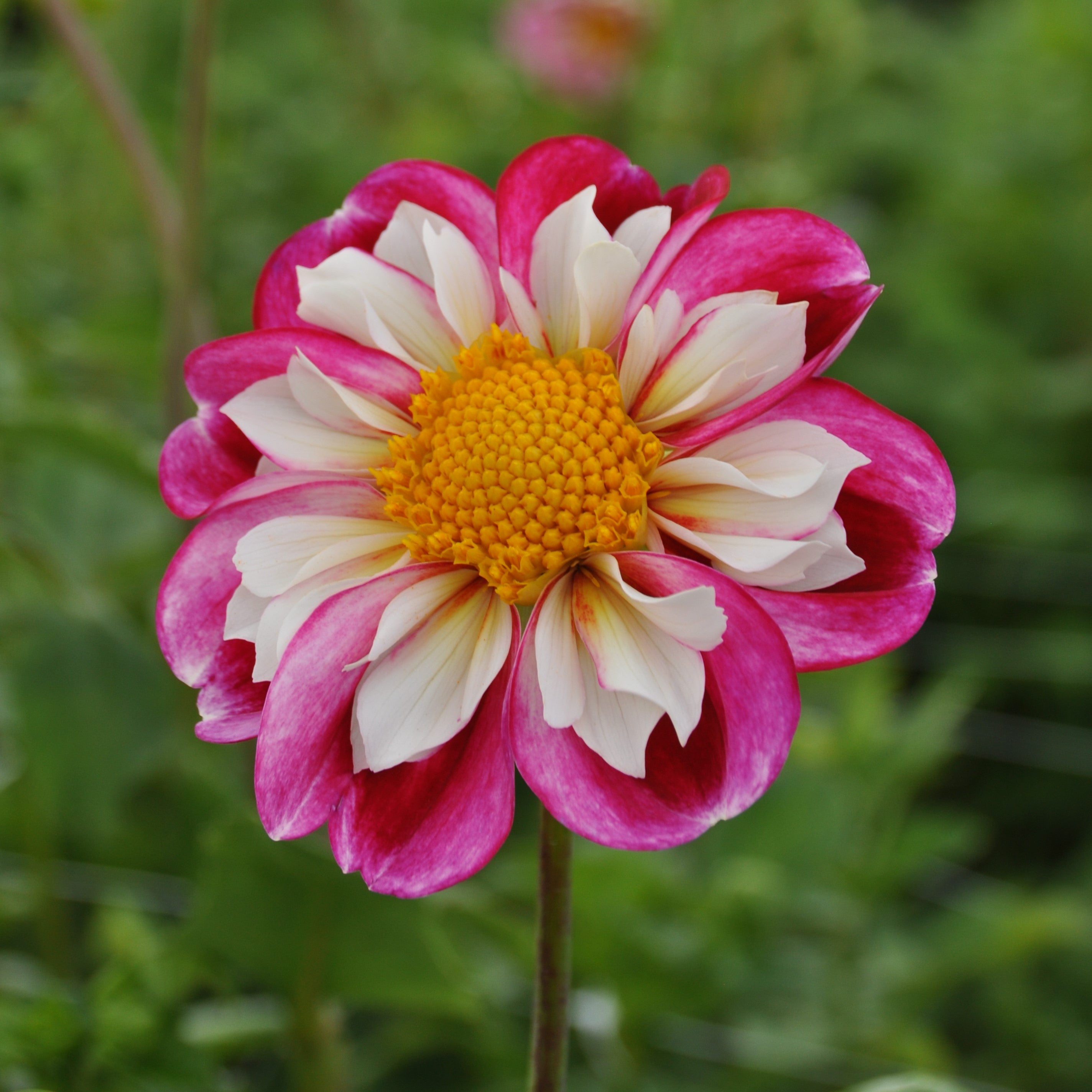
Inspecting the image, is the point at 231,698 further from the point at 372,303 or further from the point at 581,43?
the point at 581,43

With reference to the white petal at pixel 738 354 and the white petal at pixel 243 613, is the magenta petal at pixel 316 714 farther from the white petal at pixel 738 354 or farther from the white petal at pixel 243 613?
the white petal at pixel 738 354

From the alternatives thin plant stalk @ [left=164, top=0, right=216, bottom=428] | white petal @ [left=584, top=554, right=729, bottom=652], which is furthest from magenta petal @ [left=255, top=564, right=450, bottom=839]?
thin plant stalk @ [left=164, top=0, right=216, bottom=428]

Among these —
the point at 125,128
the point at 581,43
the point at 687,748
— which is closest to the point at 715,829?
the point at 687,748

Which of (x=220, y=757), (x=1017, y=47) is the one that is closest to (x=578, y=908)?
(x=220, y=757)

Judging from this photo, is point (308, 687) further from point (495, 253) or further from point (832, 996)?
point (832, 996)

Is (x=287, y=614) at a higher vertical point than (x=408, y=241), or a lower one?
lower

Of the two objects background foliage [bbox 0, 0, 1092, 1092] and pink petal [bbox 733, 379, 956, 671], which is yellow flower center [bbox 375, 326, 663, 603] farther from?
background foliage [bbox 0, 0, 1092, 1092]

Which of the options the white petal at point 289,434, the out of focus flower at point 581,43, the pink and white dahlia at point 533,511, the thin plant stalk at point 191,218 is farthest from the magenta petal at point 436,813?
the out of focus flower at point 581,43
